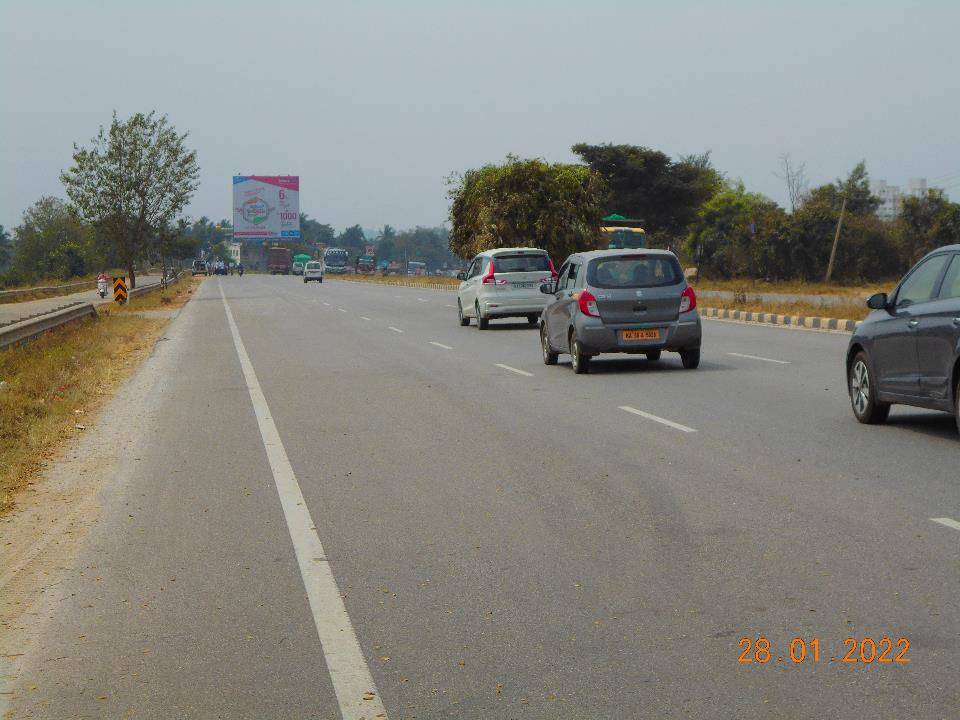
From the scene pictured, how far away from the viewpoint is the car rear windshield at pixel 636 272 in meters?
18.0

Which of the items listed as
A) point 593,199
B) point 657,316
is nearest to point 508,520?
point 657,316

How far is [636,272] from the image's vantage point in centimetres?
1805

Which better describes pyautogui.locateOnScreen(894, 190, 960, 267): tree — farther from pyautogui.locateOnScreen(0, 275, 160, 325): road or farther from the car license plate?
the car license plate

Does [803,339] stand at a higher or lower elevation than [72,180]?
lower

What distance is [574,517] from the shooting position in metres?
7.82

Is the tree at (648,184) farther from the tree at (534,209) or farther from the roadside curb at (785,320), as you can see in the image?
the roadside curb at (785,320)

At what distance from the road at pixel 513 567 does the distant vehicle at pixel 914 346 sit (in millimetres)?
350

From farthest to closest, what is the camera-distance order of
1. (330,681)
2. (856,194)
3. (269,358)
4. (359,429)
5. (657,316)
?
(856,194)
(269,358)
(657,316)
(359,429)
(330,681)

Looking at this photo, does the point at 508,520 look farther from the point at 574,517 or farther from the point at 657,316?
the point at 657,316

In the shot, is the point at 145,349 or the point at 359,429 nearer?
the point at 359,429

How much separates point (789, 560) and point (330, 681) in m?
2.70

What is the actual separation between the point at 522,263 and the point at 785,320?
7.00 metres
